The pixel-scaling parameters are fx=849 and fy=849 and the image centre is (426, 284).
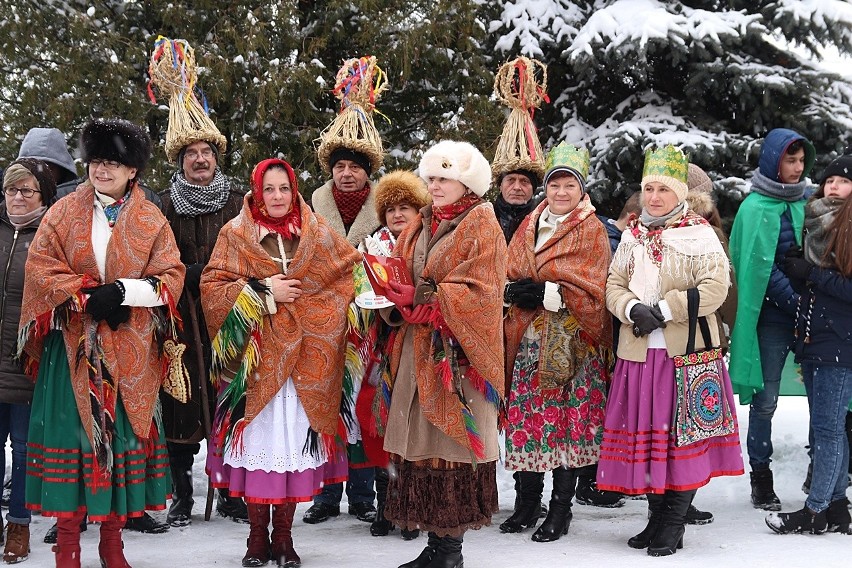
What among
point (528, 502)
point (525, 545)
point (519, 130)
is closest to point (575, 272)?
point (519, 130)

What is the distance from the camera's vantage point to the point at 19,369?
439 centimetres

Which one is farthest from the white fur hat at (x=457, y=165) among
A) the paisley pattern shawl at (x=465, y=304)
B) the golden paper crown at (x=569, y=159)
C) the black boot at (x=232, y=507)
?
the black boot at (x=232, y=507)

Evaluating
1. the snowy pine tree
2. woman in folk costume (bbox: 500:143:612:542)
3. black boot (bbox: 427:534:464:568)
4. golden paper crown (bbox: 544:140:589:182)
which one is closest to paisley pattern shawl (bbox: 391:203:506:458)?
black boot (bbox: 427:534:464:568)

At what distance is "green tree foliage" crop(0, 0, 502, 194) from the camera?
7672 mm

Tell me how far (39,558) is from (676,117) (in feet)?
23.8

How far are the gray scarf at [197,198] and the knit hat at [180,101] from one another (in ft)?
0.92

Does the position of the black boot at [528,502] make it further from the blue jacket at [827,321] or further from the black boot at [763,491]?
the blue jacket at [827,321]

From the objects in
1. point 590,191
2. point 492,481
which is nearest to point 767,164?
point 492,481

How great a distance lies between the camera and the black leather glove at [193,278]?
4.73 m

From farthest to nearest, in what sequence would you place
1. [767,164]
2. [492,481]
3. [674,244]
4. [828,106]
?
[828,106]
[767,164]
[674,244]
[492,481]

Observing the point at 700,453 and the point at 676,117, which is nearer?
the point at 700,453

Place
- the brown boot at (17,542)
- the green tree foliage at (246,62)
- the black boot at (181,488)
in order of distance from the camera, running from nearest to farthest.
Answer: the brown boot at (17,542) < the black boot at (181,488) < the green tree foliage at (246,62)

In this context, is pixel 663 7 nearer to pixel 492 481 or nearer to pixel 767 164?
pixel 767 164

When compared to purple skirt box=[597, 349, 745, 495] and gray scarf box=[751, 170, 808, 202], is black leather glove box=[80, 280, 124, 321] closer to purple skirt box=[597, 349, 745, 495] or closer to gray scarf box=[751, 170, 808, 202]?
purple skirt box=[597, 349, 745, 495]
